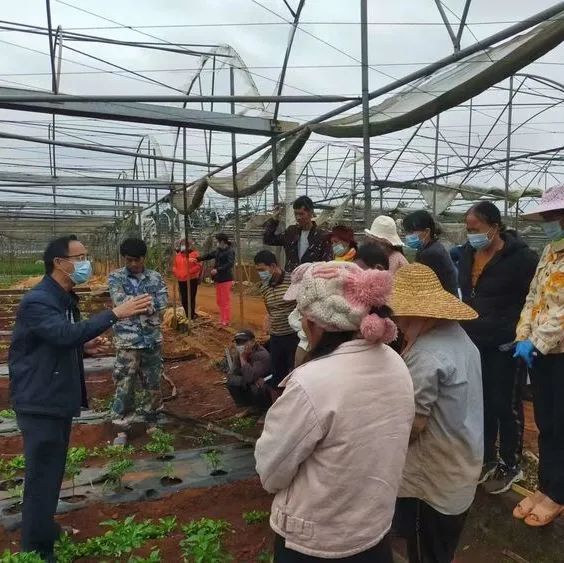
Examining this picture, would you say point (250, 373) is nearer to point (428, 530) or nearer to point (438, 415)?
point (428, 530)

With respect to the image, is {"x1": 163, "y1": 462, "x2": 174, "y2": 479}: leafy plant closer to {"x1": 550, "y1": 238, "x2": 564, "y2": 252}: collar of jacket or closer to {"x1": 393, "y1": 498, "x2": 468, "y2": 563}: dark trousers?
{"x1": 393, "y1": 498, "x2": 468, "y2": 563}: dark trousers

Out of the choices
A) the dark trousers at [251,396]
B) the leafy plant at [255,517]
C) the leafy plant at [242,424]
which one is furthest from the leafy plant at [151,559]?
the leafy plant at [242,424]

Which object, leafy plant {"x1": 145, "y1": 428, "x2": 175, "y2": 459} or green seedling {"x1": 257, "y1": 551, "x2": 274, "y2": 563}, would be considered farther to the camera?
leafy plant {"x1": 145, "y1": 428, "x2": 175, "y2": 459}

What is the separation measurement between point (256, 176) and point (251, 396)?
9.21ft

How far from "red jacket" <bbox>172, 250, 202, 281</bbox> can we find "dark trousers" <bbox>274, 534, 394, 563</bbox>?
28.0 ft

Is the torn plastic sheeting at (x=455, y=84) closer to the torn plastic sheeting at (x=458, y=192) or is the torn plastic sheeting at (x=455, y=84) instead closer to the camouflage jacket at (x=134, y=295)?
the camouflage jacket at (x=134, y=295)

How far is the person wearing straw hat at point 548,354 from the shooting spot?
295cm

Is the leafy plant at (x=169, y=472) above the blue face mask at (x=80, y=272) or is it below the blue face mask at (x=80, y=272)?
below

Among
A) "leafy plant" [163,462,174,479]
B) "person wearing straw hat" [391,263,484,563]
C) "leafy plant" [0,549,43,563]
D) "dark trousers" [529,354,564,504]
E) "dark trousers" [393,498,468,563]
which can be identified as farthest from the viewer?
"leafy plant" [163,462,174,479]

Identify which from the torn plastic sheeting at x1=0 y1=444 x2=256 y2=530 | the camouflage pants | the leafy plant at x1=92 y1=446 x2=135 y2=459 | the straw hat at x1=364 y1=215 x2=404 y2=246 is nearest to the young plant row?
the torn plastic sheeting at x1=0 y1=444 x2=256 y2=530

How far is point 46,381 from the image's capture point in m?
2.94

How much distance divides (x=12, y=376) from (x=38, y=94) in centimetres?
290

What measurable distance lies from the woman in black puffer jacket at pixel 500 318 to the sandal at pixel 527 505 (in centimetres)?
27

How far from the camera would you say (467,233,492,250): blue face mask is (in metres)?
3.50
